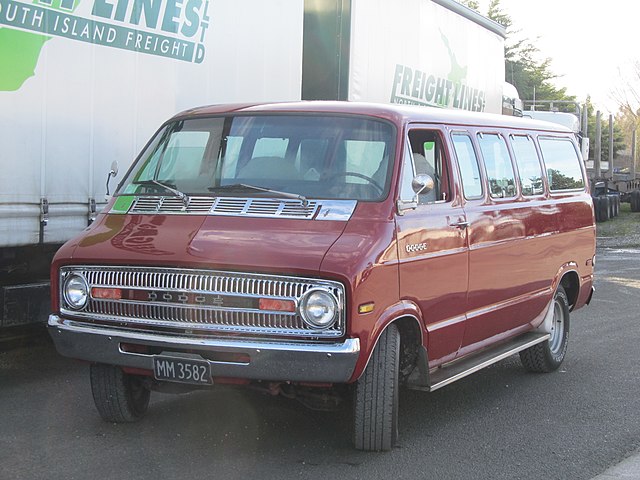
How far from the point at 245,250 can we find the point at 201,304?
37 cm

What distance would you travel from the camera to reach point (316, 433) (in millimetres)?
6043

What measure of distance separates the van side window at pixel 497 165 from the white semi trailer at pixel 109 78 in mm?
2821

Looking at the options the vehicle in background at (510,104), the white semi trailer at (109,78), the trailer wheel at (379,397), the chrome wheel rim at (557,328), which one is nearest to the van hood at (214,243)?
the trailer wheel at (379,397)

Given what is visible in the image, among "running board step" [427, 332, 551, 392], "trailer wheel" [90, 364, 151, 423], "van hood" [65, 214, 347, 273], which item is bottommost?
"trailer wheel" [90, 364, 151, 423]

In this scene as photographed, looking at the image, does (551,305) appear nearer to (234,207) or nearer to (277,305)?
(234,207)

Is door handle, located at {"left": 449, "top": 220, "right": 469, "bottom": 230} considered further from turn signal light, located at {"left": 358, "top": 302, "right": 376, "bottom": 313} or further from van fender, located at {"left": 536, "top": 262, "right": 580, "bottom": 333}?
van fender, located at {"left": 536, "top": 262, "right": 580, "bottom": 333}

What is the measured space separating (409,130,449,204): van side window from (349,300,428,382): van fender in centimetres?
77

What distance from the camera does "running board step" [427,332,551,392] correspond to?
606 cm

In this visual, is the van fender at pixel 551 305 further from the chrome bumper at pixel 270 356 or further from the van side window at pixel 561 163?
the chrome bumper at pixel 270 356

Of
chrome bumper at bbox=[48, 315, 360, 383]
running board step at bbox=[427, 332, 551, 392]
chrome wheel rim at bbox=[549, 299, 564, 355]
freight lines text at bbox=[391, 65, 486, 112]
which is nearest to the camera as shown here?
chrome bumper at bbox=[48, 315, 360, 383]

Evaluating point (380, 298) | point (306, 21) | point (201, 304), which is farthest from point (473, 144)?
point (306, 21)

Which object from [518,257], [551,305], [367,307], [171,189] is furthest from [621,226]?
[367,307]

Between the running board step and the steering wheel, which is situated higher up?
the steering wheel

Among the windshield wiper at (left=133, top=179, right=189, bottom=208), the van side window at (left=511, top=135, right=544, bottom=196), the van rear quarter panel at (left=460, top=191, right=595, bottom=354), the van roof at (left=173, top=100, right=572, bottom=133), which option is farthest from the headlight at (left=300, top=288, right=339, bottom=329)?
the van side window at (left=511, top=135, right=544, bottom=196)
